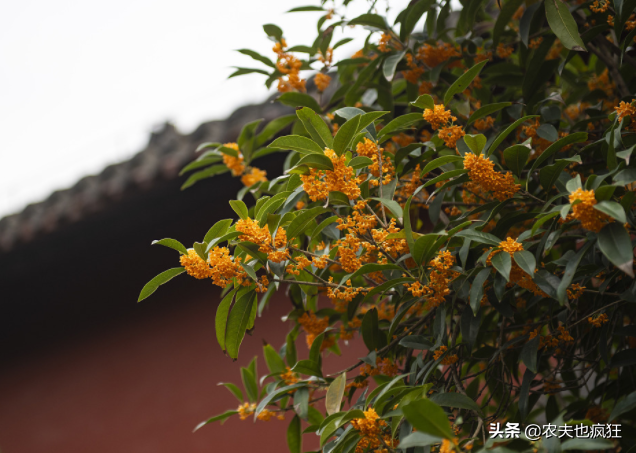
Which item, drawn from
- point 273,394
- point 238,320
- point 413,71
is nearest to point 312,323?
point 273,394

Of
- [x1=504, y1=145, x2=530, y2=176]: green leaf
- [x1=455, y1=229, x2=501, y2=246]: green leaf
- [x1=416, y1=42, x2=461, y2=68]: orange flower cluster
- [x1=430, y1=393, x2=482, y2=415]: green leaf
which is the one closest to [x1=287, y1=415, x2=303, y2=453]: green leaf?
[x1=430, y1=393, x2=482, y2=415]: green leaf

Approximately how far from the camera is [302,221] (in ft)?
3.37

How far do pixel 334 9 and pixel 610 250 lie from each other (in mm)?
1169

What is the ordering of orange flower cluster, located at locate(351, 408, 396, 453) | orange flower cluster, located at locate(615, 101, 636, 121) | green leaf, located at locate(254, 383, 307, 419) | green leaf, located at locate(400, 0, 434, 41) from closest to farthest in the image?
orange flower cluster, located at locate(351, 408, 396, 453) < orange flower cluster, located at locate(615, 101, 636, 121) < green leaf, located at locate(254, 383, 307, 419) < green leaf, located at locate(400, 0, 434, 41)

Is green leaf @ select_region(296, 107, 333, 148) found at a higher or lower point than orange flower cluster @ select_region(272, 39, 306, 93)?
lower

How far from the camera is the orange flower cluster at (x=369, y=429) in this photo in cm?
91

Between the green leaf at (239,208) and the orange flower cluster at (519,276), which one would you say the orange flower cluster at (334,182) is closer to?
the green leaf at (239,208)

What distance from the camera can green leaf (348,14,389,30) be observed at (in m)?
1.41

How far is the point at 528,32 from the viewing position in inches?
50.0

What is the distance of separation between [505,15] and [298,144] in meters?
0.78

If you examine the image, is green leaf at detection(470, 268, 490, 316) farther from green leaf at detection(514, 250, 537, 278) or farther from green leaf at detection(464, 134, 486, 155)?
green leaf at detection(464, 134, 486, 155)

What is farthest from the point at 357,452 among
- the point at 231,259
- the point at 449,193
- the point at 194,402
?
the point at 194,402

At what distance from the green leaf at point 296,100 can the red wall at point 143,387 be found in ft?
4.26

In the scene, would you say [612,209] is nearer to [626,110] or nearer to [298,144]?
[626,110]
